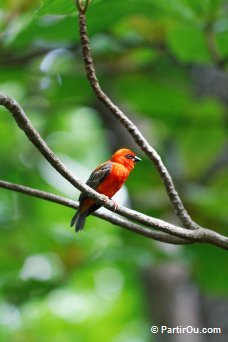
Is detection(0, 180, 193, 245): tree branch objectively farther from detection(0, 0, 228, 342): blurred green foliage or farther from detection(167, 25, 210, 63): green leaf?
detection(167, 25, 210, 63): green leaf

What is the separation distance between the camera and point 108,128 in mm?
6508

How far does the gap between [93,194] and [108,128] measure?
4069 mm

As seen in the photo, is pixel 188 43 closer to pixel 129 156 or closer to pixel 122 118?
pixel 129 156

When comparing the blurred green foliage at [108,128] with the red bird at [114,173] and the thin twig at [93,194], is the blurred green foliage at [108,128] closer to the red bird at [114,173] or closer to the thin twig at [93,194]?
the red bird at [114,173]

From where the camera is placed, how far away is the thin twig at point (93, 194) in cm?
221

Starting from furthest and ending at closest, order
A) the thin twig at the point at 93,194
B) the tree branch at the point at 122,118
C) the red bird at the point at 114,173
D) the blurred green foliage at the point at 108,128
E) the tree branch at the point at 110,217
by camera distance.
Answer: the blurred green foliage at the point at 108,128 < the red bird at the point at 114,173 < the tree branch at the point at 110,217 < the tree branch at the point at 122,118 < the thin twig at the point at 93,194

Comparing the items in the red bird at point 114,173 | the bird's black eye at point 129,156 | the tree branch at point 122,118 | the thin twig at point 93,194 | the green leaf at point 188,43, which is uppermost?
the green leaf at point 188,43

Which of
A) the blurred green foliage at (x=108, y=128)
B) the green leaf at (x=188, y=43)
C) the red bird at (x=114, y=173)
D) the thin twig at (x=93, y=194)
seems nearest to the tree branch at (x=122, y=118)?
the thin twig at (x=93, y=194)

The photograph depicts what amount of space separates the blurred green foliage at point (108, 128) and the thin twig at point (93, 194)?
4.56ft

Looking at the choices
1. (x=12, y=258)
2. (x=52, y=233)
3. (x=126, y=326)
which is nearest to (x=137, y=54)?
(x=52, y=233)

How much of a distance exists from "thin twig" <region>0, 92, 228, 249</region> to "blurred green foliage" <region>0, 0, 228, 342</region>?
54.7 inches

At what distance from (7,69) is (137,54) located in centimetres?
111

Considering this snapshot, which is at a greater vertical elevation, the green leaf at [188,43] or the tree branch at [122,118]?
the green leaf at [188,43]

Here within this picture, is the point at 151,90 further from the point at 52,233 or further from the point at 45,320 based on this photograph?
the point at 45,320
